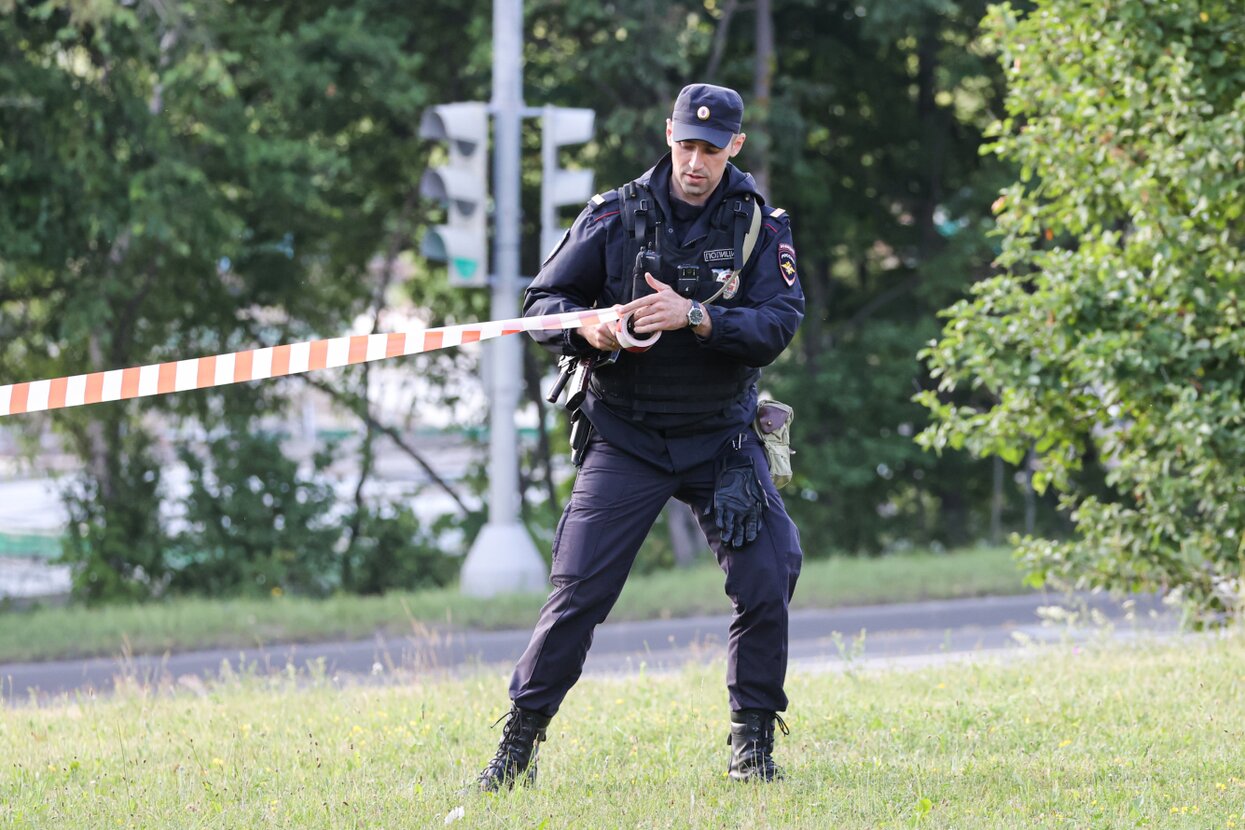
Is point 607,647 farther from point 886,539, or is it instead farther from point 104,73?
point 886,539

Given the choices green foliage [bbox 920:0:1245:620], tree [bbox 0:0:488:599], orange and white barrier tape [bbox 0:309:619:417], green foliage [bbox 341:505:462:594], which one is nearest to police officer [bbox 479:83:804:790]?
orange and white barrier tape [bbox 0:309:619:417]

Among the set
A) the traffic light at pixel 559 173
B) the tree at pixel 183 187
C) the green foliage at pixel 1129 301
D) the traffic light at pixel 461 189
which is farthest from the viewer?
the tree at pixel 183 187

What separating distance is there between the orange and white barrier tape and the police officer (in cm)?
21

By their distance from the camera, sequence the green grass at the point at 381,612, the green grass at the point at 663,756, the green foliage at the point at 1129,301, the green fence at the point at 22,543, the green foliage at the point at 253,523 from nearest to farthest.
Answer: the green grass at the point at 663,756 < the green foliage at the point at 1129,301 < the green grass at the point at 381,612 < the green foliage at the point at 253,523 < the green fence at the point at 22,543

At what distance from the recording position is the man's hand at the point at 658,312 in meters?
3.93

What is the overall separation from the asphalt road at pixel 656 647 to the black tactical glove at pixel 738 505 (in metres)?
2.83

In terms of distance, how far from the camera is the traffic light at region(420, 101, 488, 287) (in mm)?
10867

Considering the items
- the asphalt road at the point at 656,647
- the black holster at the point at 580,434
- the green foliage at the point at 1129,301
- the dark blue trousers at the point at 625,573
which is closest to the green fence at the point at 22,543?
the asphalt road at the point at 656,647

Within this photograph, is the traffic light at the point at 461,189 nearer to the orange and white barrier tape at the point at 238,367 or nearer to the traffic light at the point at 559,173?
the traffic light at the point at 559,173

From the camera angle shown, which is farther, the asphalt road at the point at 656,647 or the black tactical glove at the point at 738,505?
the asphalt road at the point at 656,647

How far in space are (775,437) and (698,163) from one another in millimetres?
852

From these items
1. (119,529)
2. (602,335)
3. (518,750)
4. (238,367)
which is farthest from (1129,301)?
(119,529)

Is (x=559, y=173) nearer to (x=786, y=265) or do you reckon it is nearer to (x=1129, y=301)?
(x=1129, y=301)

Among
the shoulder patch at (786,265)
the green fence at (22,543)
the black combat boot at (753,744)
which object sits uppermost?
the shoulder patch at (786,265)
